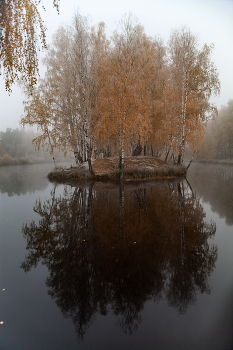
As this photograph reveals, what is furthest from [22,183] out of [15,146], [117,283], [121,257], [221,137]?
[15,146]

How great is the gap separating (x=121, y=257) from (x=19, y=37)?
4.41m

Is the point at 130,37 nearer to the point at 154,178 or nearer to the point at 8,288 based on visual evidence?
the point at 154,178

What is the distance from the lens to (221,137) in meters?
38.4

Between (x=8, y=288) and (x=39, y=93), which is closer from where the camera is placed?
(x=8, y=288)

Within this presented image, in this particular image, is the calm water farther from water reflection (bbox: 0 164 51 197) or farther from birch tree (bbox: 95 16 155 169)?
birch tree (bbox: 95 16 155 169)

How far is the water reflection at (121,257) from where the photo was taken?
9.16 ft

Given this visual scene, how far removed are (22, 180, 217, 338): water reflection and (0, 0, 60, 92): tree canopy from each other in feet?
11.1

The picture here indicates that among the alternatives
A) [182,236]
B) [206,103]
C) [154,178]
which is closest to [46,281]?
[182,236]

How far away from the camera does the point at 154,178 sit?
1502 centimetres

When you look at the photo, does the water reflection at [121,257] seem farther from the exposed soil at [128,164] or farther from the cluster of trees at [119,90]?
the cluster of trees at [119,90]

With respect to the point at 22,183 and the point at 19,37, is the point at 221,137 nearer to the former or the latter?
the point at 22,183

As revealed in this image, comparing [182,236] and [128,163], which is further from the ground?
[128,163]

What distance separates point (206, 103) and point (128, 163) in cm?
817

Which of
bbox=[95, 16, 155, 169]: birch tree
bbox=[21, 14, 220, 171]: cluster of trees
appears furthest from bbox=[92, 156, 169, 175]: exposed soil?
bbox=[95, 16, 155, 169]: birch tree
